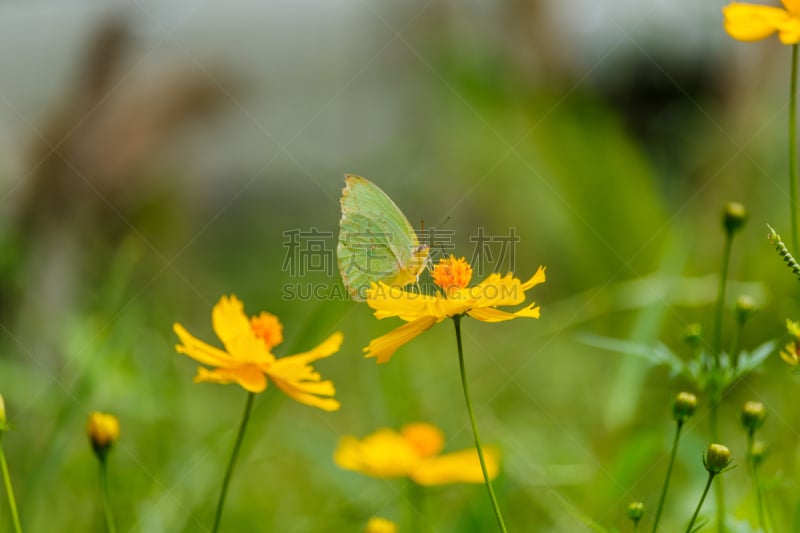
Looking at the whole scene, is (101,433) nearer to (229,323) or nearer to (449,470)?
(229,323)

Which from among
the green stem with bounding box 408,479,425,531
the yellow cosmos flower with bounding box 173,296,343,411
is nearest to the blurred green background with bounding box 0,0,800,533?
the green stem with bounding box 408,479,425,531

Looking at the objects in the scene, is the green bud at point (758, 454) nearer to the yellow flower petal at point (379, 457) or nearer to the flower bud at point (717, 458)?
the flower bud at point (717, 458)

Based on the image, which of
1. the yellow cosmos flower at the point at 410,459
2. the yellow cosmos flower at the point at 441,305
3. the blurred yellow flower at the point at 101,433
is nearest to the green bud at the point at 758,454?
the yellow cosmos flower at the point at 441,305

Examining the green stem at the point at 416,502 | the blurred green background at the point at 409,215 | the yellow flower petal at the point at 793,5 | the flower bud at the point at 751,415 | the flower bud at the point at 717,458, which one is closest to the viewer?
Result: the flower bud at the point at 717,458

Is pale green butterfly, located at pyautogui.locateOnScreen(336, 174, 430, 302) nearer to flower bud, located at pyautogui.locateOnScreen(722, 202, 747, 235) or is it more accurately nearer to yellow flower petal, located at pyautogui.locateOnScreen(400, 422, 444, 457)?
yellow flower petal, located at pyautogui.locateOnScreen(400, 422, 444, 457)

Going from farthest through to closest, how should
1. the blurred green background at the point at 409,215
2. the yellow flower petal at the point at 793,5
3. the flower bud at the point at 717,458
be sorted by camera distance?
the blurred green background at the point at 409,215 → the yellow flower petal at the point at 793,5 → the flower bud at the point at 717,458

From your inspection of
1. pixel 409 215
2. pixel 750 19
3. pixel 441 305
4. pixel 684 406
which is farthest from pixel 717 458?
pixel 409 215

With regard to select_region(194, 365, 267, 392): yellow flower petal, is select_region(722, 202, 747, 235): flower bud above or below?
above
